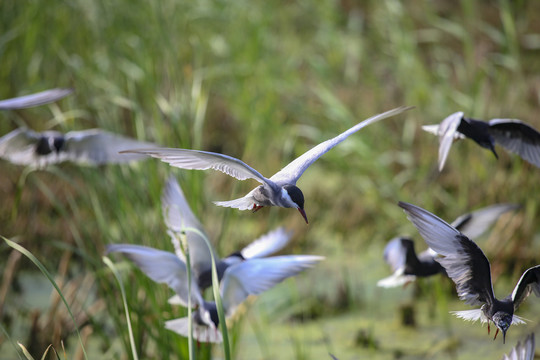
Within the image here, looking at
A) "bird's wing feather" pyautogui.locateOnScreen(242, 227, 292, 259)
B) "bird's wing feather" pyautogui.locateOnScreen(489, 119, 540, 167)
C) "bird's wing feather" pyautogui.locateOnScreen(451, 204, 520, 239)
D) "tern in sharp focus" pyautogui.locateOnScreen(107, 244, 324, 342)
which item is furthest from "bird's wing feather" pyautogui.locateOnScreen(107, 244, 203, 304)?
"bird's wing feather" pyautogui.locateOnScreen(489, 119, 540, 167)

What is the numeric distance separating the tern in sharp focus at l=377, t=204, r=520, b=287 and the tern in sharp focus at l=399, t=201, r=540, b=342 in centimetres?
30

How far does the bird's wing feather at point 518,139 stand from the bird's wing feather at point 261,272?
40 centimetres

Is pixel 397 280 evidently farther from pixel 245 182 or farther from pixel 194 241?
pixel 245 182

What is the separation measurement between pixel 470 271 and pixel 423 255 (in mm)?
360

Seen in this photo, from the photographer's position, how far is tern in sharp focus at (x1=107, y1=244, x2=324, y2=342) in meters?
1.25

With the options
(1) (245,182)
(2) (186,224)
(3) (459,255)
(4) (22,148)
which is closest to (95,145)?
(4) (22,148)

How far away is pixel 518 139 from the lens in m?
1.17

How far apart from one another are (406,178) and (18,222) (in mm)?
1938

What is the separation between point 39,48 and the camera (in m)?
3.81

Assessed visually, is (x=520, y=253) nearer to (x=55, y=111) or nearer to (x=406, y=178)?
(x=406, y=178)

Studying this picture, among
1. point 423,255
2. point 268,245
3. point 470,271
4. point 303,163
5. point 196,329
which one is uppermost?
point 303,163

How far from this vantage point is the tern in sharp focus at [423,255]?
1271 millimetres

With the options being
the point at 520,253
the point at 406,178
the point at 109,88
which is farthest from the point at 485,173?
the point at 109,88

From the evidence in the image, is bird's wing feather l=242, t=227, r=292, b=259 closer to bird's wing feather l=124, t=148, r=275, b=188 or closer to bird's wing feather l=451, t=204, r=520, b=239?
bird's wing feather l=451, t=204, r=520, b=239
